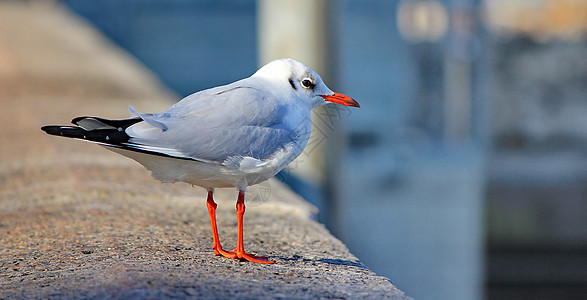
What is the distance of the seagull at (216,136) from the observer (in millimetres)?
2814

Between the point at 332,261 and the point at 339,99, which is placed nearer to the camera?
the point at 332,261

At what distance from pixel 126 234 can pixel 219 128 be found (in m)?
0.77

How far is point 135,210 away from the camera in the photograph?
3963 mm

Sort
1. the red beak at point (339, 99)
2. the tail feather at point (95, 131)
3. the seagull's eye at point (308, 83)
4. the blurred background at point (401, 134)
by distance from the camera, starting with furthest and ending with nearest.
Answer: the blurred background at point (401, 134)
the red beak at point (339, 99)
the seagull's eye at point (308, 83)
the tail feather at point (95, 131)

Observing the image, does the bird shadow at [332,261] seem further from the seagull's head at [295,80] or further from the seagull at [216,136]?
the seagull's head at [295,80]

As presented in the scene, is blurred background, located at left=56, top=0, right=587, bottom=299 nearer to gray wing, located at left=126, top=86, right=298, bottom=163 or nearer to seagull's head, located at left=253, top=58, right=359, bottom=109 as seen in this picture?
seagull's head, located at left=253, top=58, right=359, bottom=109

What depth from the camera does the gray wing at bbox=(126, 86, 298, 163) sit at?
2.86 meters

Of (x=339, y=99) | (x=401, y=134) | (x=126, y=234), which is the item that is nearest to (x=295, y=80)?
(x=339, y=99)

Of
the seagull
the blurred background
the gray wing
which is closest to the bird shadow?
the seagull

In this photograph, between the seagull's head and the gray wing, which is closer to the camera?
the gray wing

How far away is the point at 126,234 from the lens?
3.35 meters

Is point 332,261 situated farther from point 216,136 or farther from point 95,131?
point 95,131

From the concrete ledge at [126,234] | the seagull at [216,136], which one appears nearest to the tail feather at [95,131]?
the seagull at [216,136]

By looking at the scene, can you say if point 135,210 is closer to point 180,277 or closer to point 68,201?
point 68,201
